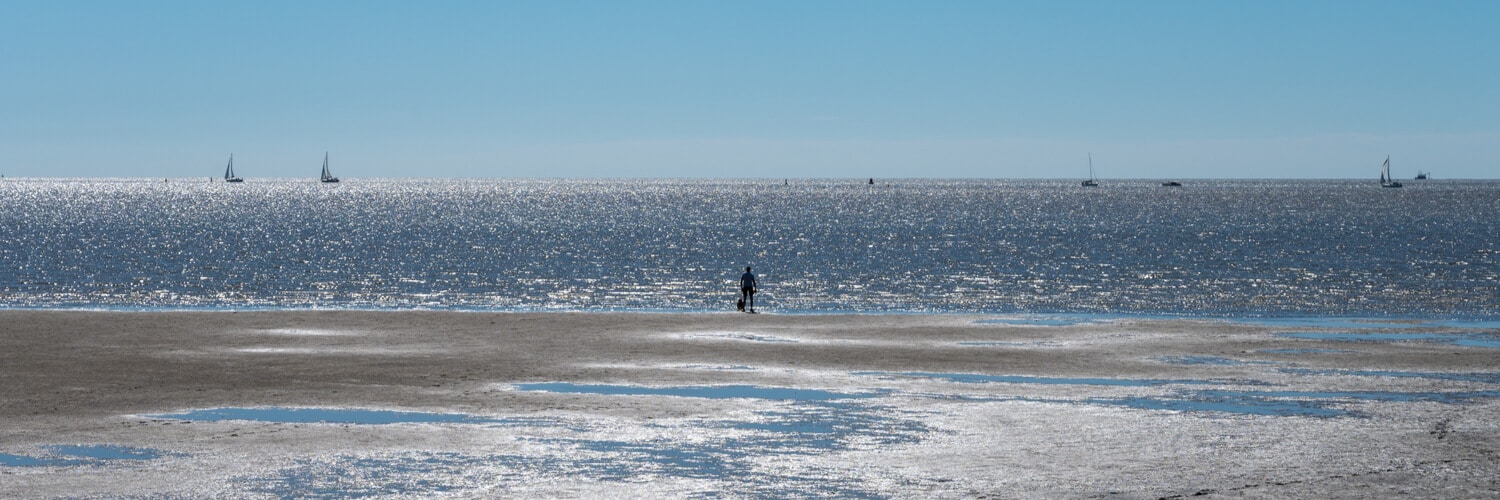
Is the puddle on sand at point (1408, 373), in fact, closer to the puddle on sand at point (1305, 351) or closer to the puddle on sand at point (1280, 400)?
the puddle on sand at point (1280, 400)

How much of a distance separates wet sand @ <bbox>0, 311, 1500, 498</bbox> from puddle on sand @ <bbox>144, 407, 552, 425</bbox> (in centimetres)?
26

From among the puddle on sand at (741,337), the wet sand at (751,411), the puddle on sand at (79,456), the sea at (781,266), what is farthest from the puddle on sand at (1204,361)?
the puddle on sand at (79,456)

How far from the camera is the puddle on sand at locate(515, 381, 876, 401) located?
23.8 metres

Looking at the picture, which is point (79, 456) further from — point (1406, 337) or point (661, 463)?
point (1406, 337)

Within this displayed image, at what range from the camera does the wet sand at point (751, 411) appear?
17172 mm

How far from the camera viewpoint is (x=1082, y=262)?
2778 inches

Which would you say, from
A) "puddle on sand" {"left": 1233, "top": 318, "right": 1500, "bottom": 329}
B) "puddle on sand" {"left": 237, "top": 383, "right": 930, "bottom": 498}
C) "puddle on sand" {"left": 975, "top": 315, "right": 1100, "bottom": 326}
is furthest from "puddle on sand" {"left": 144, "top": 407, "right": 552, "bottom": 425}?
"puddle on sand" {"left": 1233, "top": 318, "right": 1500, "bottom": 329}

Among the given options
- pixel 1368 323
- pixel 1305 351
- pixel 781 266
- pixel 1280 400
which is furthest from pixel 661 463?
pixel 781 266

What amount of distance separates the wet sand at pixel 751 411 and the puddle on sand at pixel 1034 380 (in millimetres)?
98

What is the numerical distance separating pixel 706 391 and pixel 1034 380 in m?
5.27

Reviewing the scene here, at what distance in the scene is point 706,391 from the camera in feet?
80.5

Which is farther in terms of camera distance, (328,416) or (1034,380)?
(1034,380)

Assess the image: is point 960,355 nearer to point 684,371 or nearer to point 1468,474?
point 684,371

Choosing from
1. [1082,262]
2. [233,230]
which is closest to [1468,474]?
[1082,262]
